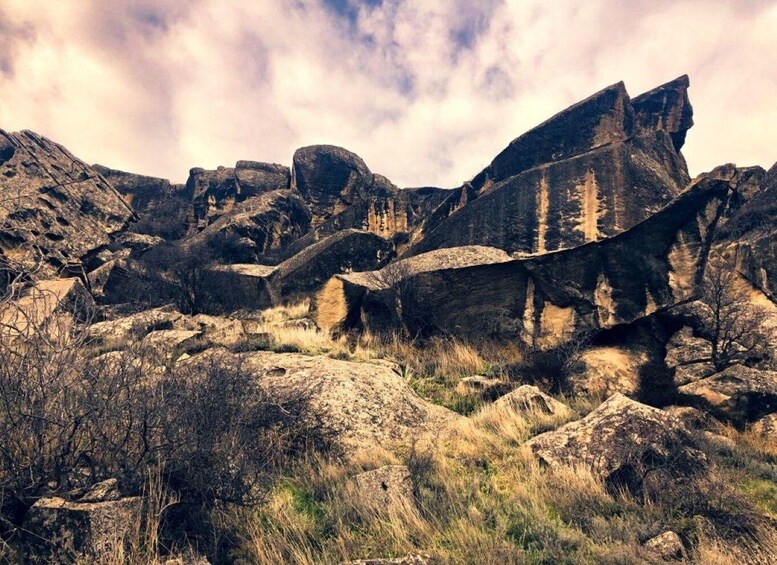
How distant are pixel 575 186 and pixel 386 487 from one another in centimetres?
1352

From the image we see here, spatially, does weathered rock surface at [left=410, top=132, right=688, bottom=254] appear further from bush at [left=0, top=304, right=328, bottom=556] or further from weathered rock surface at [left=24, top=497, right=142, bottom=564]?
weathered rock surface at [left=24, top=497, right=142, bottom=564]

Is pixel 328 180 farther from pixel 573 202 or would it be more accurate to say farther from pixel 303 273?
pixel 573 202

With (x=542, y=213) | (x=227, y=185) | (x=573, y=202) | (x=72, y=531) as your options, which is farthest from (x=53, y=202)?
(x=72, y=531)

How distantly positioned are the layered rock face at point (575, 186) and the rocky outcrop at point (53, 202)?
16.9 meters

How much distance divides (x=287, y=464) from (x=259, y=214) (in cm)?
2566

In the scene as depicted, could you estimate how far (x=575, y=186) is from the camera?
15.3m

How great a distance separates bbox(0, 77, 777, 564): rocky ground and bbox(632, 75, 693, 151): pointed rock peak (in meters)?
9.59

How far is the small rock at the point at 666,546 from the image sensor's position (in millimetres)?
3824

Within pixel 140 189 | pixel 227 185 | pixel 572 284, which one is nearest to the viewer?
pixel 572 284

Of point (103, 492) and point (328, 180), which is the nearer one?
point (103, 492)

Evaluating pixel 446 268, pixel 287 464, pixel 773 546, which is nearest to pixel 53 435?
pixel 287 464

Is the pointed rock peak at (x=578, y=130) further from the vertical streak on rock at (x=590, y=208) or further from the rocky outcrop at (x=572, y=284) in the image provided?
the rocky outcrop at (x=572, y=284)

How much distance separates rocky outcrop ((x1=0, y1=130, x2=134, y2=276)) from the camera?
2073 cm

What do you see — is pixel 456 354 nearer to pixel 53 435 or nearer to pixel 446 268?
pixel 446 268
